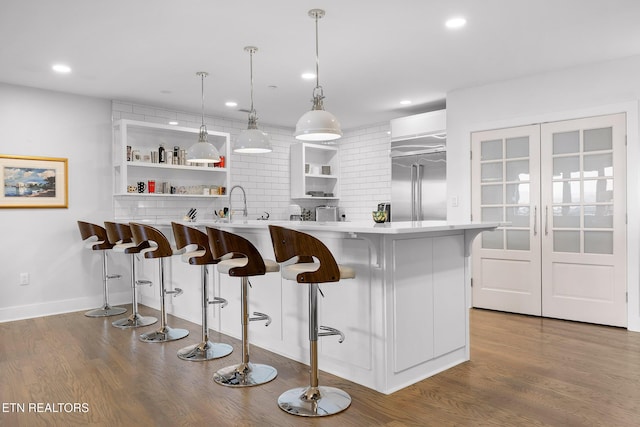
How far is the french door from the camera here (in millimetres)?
4414

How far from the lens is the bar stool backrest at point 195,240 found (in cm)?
329

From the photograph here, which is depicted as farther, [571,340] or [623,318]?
[623,318]

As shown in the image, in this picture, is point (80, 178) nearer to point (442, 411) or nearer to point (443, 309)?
point (443, 309)

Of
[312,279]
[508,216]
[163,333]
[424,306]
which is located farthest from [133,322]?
[508,216]

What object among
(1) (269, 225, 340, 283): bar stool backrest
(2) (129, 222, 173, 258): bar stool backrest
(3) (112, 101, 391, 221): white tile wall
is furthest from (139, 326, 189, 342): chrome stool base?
(3) (112, 101, 391, 221): white tile wall

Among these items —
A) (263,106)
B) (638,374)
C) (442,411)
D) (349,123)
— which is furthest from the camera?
(349,123)

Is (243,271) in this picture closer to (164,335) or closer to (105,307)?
(164,335)

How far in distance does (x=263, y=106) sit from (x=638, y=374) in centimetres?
491

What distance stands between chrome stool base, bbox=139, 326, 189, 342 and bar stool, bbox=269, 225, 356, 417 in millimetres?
1615

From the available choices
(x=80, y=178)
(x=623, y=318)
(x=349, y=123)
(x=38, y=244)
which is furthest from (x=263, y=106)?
(x=623, y=318)

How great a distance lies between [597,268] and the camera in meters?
4.49

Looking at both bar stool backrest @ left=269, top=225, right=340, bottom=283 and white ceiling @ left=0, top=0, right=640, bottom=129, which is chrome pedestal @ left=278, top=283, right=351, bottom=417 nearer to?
bar stool backrest @ left=269, top=225, right=340, bottom=283

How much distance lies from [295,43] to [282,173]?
12.4 feet

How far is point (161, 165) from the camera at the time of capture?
5715 millimetres
